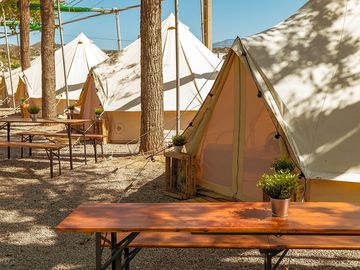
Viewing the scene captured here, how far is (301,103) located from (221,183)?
1845mm

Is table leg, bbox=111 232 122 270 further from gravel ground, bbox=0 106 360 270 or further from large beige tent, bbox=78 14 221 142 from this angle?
large beige tent, bbox=78 14 221 142

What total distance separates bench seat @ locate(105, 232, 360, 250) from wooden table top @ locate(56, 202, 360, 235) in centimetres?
28

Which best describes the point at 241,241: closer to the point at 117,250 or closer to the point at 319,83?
the point at 117,250

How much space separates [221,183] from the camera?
6.62m

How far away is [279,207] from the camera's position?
317cm

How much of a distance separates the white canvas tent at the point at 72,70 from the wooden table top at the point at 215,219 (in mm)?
14796

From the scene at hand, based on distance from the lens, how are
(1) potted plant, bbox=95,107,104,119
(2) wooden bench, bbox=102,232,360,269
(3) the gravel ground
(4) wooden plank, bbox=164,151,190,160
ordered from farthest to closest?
1. (1) potted plant, bbox=95,107,104,119
2. (4) wooden plank, bbox=164,151,190,160
3. (3) the gravel ground
4. (2) wooden bench, bbox=102,232,360,269

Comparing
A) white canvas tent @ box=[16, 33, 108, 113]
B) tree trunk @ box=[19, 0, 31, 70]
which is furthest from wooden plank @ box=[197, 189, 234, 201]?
tree trunk @ box=[19, 0, 31, 70]

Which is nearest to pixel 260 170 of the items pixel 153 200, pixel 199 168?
pixel 199 168

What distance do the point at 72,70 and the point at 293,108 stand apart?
14667mm

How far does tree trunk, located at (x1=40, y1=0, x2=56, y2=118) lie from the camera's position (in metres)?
15.5

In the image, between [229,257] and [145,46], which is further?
[145,46]

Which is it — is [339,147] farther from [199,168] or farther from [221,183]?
A: [199,168]

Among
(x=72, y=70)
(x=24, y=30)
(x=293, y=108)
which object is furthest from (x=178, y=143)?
(x=24, y=30)
